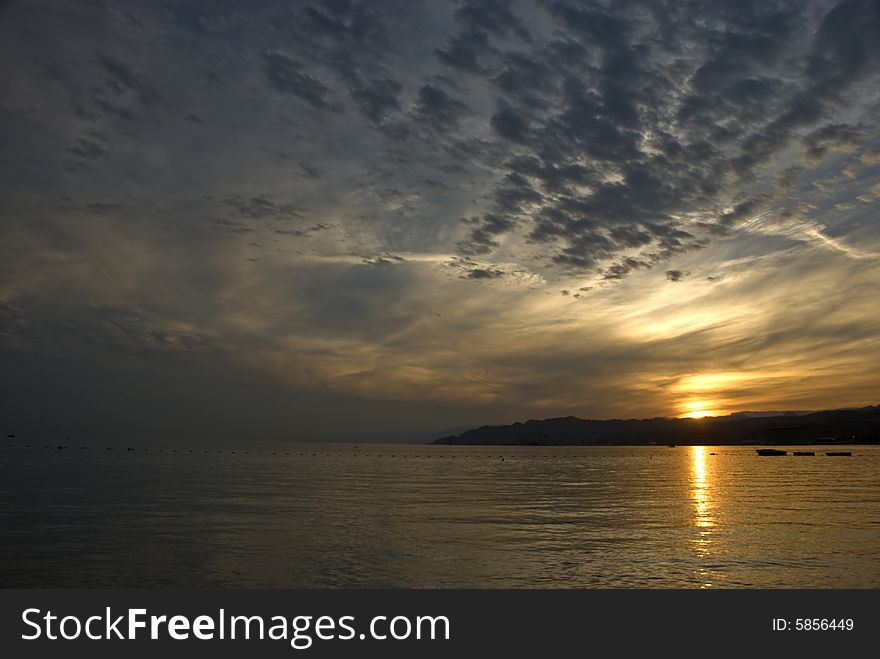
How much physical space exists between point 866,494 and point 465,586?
64.1m

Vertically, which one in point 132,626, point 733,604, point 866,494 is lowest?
point 866,494

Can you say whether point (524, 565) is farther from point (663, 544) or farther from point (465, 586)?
point (663, 544)

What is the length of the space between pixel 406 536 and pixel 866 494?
58622 millimetres

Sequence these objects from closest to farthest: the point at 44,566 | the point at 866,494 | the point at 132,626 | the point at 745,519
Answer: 1. the point at 132,626
2. the point at 44,566
3. the point at 745,519
4. the point at 866,494

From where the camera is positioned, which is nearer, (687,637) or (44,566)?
(687,637)

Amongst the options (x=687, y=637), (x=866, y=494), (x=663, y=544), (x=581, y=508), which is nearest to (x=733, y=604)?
(x=687, y=637)

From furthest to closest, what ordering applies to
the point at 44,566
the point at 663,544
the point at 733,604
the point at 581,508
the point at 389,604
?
the point at 581,508, the point at 663,544, the point at 44,566, the point at 733,604, the point at 389,604

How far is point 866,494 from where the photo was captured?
69562 millimetres

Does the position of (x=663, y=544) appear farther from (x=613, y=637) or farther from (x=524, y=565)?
(x=613, y=637)

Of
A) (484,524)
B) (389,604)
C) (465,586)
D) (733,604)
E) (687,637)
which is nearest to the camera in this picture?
(687,637)

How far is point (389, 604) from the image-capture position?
2050 cm

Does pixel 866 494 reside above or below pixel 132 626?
below

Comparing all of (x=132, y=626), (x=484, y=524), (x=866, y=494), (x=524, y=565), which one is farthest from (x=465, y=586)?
(x=866, y=494)

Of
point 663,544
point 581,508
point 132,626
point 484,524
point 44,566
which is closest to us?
point 132,626
